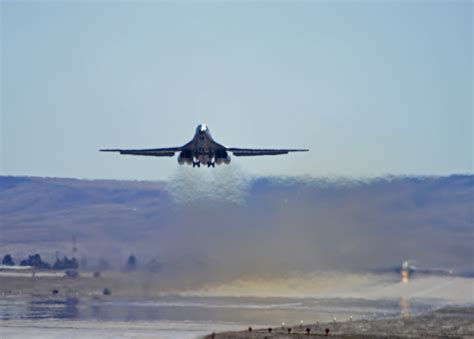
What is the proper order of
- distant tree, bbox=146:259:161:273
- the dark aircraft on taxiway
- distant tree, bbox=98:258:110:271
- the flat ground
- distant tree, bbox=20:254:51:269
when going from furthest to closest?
distant tree, bbox=20:254:51:269 → distant tree, bbox=98:258:110:271 → distant tree, bbox=146:259:161:273 → the dark aircraft on taxiway → the flat ground

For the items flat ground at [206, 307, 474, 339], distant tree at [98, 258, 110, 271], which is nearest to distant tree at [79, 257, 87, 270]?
distant tree at [98, 258, 110, 271]

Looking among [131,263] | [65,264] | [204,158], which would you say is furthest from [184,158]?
[65,264]

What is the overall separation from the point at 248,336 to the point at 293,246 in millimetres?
32727

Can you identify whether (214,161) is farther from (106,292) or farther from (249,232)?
(106,292)

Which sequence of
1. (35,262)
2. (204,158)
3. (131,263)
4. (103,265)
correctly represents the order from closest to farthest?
(204,158)
(131,263)
(103,265)
(35,262)

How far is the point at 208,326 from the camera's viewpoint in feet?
383

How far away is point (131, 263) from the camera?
483 feet

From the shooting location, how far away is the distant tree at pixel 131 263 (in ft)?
478

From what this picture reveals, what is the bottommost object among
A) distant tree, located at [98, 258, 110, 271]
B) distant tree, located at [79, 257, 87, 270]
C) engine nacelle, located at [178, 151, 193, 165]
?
distant tree, located at [98, 258, 110, 271]

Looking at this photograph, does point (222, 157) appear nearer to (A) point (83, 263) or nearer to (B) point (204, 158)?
(B) point (204, 158)

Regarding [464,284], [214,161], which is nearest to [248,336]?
[214,161]

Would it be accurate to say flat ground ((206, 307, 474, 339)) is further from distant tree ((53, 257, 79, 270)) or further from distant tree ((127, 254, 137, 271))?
distant tree ((53, 257, 79, 270))

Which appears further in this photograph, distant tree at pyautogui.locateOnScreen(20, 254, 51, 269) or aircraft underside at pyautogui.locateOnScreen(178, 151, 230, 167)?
distant tree at pyautogui.locateOnScreen(20, 254, 51, 269)

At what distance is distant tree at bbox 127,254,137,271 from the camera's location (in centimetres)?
14581
